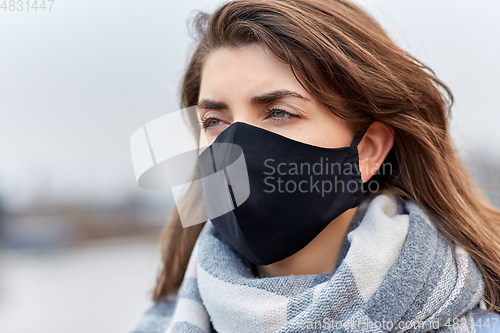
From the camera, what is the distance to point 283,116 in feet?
4.51

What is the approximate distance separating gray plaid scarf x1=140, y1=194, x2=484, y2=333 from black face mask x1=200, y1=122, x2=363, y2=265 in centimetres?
13

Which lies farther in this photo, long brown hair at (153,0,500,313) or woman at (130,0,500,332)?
long brown hair at (153,0,500,313)

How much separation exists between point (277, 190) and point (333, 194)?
203 mm

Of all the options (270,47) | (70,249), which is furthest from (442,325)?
(70,249)

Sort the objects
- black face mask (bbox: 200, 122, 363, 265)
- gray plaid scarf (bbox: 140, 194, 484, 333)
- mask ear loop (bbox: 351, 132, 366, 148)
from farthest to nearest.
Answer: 1. mask ear loop (bbox: 351, 132, 366, 148)
2. black face mask (bbox: 200, 122, 363, 265)
3. gray plaid scarf (bbox: 140, 194, 484, 333)

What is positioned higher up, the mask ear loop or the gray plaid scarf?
the mask ear loop

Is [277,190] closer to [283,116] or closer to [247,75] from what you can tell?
[283,116]

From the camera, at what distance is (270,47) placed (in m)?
1.37

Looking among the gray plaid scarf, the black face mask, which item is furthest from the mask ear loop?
the gray plaid scarf

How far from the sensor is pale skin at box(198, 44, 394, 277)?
1360 mm

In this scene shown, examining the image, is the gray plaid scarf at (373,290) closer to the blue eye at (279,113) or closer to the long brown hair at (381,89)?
the long brown hair at (381,89)

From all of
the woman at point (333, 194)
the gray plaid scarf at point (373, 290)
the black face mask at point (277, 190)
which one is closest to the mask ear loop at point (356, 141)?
the woman at point (333, 194)

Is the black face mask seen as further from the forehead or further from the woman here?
the forehead

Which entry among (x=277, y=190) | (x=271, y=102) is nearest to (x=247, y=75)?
(x=271, y=102)
